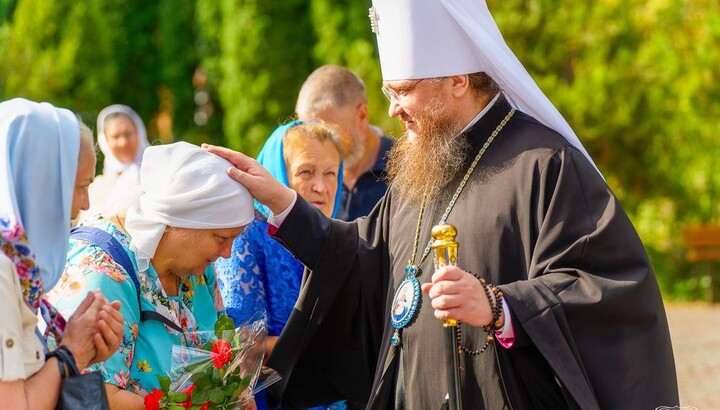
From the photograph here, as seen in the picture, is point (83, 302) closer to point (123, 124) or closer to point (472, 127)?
point (472, 127)

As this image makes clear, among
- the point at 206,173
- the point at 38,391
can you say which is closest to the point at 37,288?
the point at 38,391

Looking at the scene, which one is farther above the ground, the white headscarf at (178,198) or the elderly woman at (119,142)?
the elderly woman at (119,142)

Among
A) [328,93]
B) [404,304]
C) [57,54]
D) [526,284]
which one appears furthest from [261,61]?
[526,284]

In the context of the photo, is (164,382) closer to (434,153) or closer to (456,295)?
(456,295)

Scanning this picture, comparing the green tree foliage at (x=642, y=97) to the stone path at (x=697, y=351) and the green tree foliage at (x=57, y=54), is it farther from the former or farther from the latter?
the green tree foliage at (x=57, y=54)

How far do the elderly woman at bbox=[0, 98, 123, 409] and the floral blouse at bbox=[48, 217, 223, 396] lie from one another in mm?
392

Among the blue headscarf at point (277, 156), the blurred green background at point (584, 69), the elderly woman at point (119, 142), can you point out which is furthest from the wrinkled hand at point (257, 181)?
the blurred green background at point (584, 69)

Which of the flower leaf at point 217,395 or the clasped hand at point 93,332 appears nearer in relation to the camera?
the clasped hand at point 93,332

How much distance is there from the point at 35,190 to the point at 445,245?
131cm

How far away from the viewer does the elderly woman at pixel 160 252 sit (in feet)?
12.0

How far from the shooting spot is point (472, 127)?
4293 mm

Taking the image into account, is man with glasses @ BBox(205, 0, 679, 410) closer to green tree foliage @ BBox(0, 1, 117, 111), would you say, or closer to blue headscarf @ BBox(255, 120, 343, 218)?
blue headscarf @ BBox(255, 120, 343, 218)

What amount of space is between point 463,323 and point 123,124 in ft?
20.1

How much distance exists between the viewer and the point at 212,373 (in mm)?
3727
